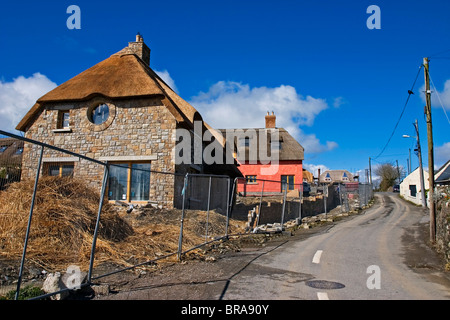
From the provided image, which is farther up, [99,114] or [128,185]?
[99,114]

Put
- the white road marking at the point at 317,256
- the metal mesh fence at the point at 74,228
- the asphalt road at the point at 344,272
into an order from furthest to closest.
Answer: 1. the white road marking at the point at 317,256
2. the asphalt road at the point at 344,272
3. the metal mesh fence at the point at 74,228

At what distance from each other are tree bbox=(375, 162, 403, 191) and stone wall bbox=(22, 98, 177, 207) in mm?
64206

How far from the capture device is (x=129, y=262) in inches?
289

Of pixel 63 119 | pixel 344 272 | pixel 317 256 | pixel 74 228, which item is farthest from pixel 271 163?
pixel 74 228

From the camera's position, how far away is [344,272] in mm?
7074

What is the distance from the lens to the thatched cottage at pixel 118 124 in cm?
1492

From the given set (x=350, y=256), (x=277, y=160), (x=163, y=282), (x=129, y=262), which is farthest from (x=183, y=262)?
(x=277, y=160)

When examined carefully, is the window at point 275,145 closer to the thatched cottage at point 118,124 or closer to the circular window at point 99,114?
the thatched cottage at point 118,124

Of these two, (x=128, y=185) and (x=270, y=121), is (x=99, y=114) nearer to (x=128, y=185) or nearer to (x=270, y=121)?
(x=128, y=185)

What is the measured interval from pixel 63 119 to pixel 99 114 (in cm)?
188

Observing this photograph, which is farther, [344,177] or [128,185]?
[344,177]

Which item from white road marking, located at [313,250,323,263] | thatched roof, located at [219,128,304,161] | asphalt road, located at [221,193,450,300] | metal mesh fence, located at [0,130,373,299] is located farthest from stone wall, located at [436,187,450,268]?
thatched roof, located at [219,128,304,161]

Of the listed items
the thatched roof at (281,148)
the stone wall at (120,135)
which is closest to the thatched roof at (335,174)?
the thatched roof at (281,148)

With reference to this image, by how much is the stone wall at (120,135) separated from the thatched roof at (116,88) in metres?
0.39
